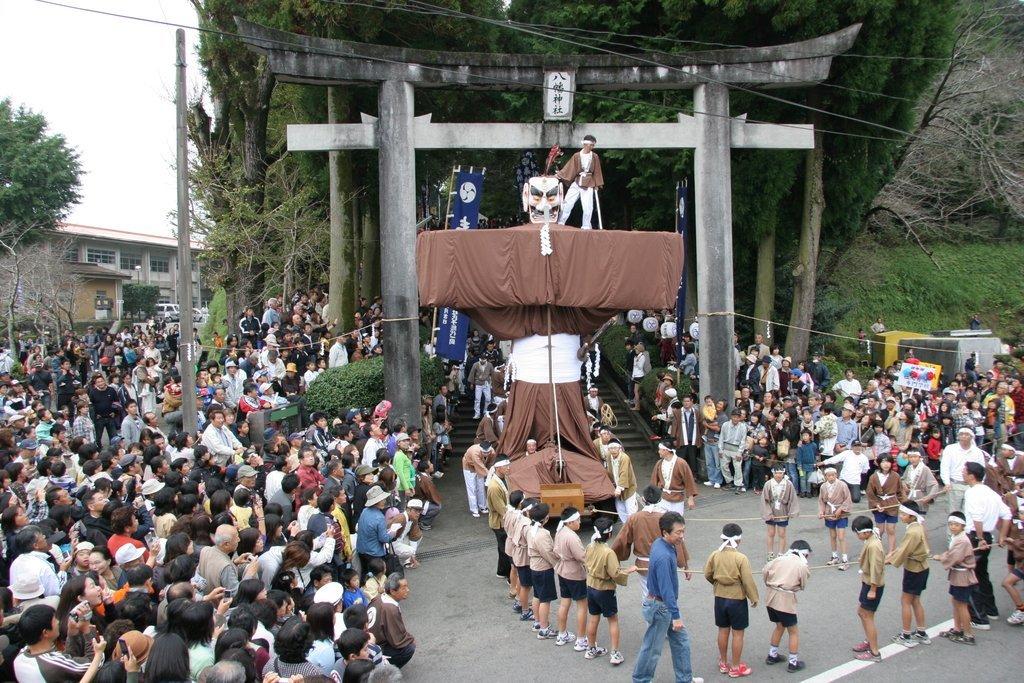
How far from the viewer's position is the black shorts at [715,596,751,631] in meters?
7.94

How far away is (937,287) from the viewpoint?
31.4m

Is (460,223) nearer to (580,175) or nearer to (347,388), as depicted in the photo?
(580,175)

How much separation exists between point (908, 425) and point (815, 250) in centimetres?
716

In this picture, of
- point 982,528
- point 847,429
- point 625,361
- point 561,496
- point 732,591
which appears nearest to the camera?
point 732,591

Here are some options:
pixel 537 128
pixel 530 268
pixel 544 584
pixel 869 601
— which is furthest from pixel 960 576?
pixel 537 128

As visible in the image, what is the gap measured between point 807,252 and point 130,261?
39277 millimetres

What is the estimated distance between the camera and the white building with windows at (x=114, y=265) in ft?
129

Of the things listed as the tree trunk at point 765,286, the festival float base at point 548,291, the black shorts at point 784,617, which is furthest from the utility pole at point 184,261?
the tree trunk at point 765,286

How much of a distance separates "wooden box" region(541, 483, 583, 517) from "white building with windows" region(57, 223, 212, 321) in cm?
2663

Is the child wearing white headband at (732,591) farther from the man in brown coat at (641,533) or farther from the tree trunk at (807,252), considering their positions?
the tree trunk at (807,252)

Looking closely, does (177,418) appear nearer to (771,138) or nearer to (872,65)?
(771,138)

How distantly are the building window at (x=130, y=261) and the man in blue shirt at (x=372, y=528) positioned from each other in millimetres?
42891

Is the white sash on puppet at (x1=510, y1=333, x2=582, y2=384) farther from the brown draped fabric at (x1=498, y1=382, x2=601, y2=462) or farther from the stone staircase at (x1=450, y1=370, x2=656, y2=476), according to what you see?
the stone staircase at (x1=450, y1=370, x2=656, y2=476)

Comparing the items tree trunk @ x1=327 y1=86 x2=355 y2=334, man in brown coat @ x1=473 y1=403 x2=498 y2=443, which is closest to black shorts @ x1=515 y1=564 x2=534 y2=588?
man in brown coat @ x1=473 y1=403 x2=498 y2=443
